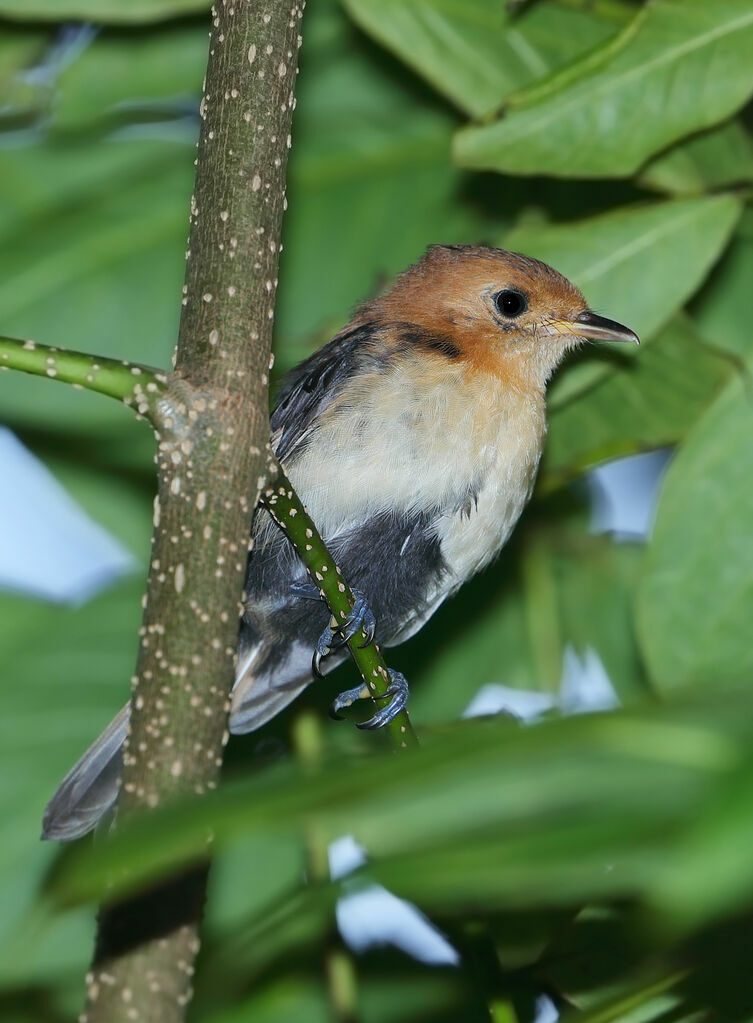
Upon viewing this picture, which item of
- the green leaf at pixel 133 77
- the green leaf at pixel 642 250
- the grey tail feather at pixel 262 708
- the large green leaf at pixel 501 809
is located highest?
the green leaf at pixel 133 77

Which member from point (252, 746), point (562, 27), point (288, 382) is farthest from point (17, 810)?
point (562, 27)

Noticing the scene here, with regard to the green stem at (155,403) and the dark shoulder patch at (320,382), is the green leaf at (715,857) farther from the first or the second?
the dark shoulder patch at (320,382)

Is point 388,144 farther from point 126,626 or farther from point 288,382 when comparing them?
point 126,626

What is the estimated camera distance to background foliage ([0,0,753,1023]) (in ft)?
7.20

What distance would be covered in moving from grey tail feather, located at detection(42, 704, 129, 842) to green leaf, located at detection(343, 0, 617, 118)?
4.91ft

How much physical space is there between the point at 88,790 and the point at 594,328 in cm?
156

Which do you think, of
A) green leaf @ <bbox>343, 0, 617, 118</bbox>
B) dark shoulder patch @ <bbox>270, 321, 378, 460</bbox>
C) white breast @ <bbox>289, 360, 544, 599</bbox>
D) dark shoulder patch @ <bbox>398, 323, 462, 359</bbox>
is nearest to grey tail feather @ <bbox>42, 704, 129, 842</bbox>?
white breast @ <bbox>289, 360, 544, 599</bbox>

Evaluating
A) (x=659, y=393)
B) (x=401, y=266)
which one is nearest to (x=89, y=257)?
(x=401, y=266)

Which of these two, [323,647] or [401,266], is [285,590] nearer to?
[323,647]

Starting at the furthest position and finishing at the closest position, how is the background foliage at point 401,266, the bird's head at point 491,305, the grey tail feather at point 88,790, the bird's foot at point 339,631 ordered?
the bird's head at point 491,305 → the bird's foot at point 339,631 → the grey tail feather at point 88,790 → the background foliage at point 401,266

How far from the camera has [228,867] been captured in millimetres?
2486

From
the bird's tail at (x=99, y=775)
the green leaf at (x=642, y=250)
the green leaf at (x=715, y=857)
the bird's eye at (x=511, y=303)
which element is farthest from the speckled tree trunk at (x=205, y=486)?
the bird's eye at (x=511, y=303)

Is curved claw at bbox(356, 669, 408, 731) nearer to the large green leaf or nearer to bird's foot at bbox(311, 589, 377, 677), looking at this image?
bird's foot at bbox(311, 589, 377, 677)

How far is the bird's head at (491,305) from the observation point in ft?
10.5
